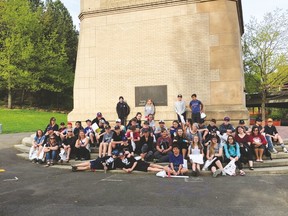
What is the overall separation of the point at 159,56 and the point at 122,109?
301 cm

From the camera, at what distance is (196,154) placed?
28.0 feet

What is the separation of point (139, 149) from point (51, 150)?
320cm

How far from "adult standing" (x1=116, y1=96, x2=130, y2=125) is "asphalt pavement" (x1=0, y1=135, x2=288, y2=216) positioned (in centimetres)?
468

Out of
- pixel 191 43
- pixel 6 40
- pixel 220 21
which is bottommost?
pixel 191 43

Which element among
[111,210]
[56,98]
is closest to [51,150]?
[111,210]

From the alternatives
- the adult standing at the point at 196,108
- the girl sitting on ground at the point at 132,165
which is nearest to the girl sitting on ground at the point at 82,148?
the girl sitting on ground at the point at 132,165

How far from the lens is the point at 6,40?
34.6 m

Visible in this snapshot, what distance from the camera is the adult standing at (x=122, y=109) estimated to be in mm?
12812

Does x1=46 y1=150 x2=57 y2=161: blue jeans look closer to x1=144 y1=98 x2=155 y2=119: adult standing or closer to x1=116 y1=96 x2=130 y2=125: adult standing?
x1=116 y1=96 x2=130 y2=125: adult standing

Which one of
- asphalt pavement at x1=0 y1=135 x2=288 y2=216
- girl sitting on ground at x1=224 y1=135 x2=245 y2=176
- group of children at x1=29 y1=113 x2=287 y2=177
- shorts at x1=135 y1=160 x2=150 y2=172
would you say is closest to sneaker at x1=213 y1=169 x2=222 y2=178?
group of children at x1=29 y1=113 x2=287 y2=177

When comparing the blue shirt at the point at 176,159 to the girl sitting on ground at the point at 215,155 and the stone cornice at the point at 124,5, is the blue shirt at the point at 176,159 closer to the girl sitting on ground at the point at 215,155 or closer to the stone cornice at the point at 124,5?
the girl sitting on ground at the point at 215,155

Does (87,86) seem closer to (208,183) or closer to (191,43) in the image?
(191,43)

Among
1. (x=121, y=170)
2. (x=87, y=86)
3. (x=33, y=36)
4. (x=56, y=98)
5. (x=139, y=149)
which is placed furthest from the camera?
(x=56, y=98)

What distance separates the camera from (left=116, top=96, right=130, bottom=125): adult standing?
12.8 m
